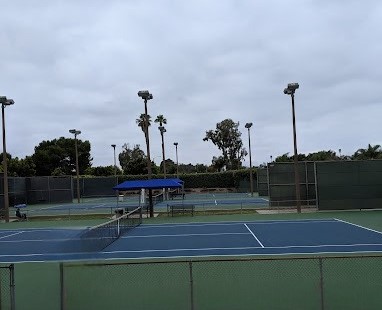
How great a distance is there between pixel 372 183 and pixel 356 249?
18075 millimetres

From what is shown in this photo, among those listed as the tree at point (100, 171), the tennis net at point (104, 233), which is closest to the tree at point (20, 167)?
the tree at point (100, 171)

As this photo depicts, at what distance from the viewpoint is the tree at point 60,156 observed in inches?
4257

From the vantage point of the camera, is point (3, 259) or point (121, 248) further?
point (121, 248)

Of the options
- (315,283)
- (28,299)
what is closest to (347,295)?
(315,283)

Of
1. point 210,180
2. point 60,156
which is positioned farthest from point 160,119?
point 60,156

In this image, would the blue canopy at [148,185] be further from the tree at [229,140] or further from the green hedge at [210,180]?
the tree at [229,140]

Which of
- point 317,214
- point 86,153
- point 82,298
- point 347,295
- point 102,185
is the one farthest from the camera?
point 86,153

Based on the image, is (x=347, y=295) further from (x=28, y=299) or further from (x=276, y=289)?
(x=28, y=299)

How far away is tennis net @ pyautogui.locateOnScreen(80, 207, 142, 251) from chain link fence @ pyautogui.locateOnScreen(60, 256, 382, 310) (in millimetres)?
3154

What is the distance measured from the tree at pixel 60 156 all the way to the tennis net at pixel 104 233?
84.8 metres

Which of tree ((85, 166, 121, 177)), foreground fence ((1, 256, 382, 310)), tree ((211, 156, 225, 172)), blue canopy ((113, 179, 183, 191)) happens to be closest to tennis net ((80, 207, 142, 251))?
foreground fence ((1, 256, 382, 310))

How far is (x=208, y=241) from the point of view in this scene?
20312 millimetres

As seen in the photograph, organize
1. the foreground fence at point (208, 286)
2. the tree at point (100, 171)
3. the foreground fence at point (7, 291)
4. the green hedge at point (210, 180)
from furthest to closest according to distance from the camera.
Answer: the tree at point (100, 171)
the green hedge at point (210, 180)
the foreground fence at point (208, 286)
the foreground fence at point (7, 291)

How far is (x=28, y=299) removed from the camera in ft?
35.2
